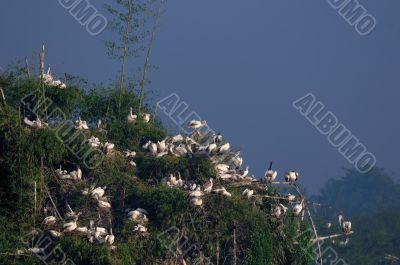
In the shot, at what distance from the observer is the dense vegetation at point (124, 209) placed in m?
9.71

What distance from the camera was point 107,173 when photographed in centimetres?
1052

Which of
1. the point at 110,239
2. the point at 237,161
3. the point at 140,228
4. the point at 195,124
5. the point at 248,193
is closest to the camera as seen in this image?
the point at 110,239

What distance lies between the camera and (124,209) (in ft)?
33.9

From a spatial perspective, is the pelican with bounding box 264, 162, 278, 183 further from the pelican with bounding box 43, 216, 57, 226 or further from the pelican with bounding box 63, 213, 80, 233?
the pelican with bounding box 43, 216, 57, 226

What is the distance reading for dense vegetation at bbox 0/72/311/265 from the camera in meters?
9.71

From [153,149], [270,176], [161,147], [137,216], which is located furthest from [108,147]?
[270,176]

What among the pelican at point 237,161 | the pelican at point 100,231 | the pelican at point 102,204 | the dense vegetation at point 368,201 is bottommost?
the pelican at point 100,231

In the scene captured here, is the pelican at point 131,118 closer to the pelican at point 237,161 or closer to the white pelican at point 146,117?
the white pelican at point 146,117

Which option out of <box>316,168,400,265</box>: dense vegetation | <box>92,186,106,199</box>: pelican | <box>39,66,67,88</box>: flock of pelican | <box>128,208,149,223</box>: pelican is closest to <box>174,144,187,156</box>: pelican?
<box>128,208,149,223</box>: pelican

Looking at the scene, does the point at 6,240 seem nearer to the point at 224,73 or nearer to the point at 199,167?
the point at 199,167

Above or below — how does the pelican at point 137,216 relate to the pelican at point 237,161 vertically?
below

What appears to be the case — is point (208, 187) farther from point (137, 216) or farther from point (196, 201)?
point (137, 216)

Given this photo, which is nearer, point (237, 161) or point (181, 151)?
point (181, 151)

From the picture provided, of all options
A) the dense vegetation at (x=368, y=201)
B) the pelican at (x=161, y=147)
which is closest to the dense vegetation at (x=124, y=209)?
the pelican at (x=161, y=147)
